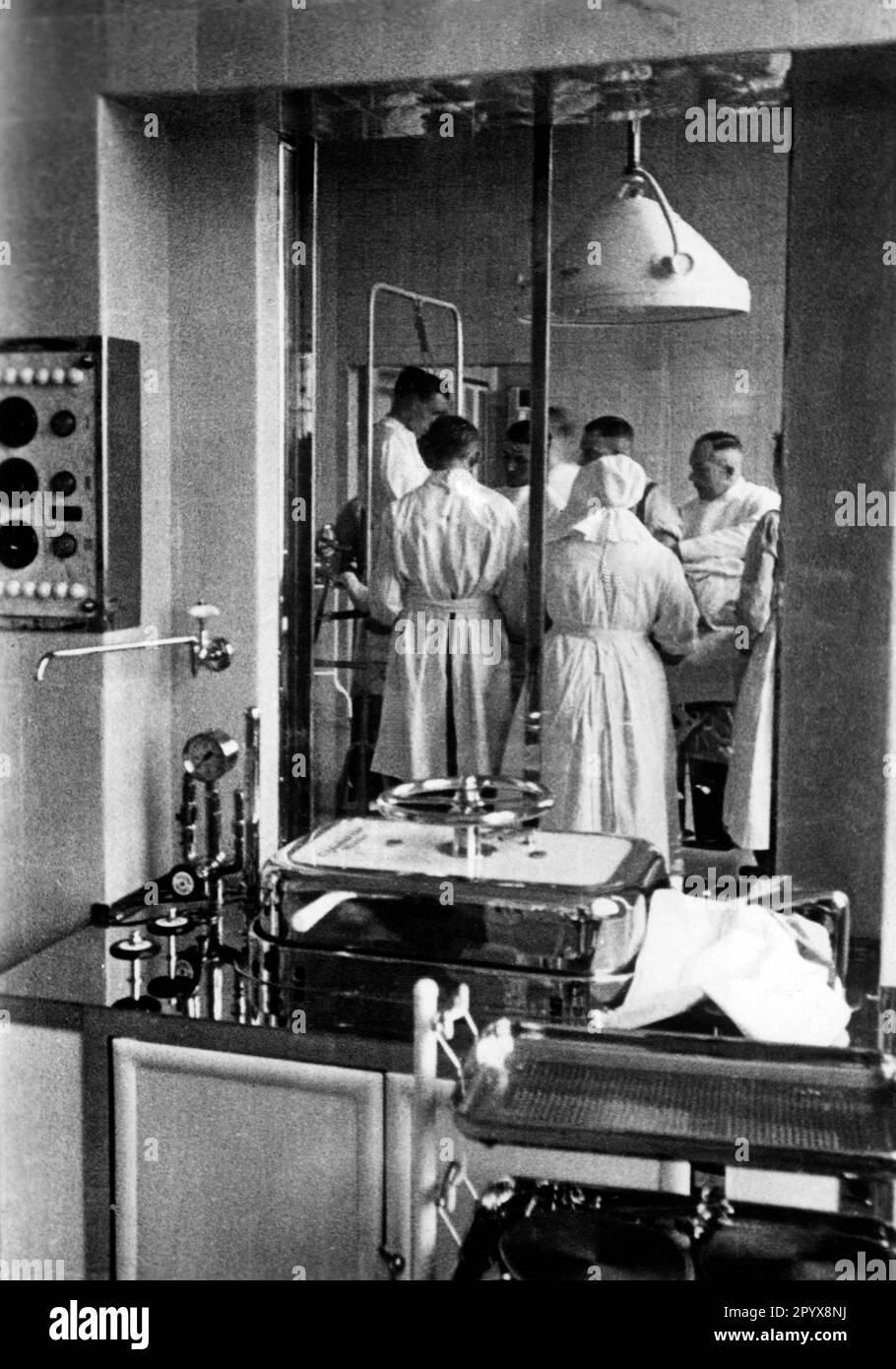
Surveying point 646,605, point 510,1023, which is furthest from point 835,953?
point 510,1023

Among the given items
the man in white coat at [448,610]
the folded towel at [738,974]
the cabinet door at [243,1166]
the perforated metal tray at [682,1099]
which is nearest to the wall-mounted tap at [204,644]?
the man in white coat at [448,610]

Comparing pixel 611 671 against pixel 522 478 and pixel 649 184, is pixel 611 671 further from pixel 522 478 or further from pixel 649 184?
pixel 649 184

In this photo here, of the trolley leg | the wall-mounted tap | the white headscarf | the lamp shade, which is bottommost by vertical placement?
the trolley leg

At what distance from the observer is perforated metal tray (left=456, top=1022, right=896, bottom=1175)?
129cm

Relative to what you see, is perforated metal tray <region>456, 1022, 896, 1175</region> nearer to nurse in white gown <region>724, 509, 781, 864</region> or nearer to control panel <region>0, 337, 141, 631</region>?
nurse in white gown <region>724, 509, 781, 864</region>

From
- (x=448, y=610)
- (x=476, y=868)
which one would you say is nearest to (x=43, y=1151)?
(x=476, y=868)

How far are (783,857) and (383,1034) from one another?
636 millimetres

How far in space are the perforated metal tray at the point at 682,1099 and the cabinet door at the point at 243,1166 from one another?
0.29 meters

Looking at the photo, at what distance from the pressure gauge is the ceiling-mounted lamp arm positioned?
846 mm

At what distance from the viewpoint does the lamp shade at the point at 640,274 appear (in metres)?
1.96

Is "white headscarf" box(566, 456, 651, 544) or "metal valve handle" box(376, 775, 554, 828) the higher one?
"white headscarf" box(566, 456, 651, 544)

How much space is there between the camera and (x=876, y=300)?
194cm

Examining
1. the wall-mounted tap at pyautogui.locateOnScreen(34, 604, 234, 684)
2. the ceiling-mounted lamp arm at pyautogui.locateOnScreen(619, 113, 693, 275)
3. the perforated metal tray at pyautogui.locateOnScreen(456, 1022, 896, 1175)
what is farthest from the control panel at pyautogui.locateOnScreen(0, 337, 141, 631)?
the perforated metal tray at pyautogui.locateOnScreen(456, 1022, 896, 1175)

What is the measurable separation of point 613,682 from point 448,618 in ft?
0.77
